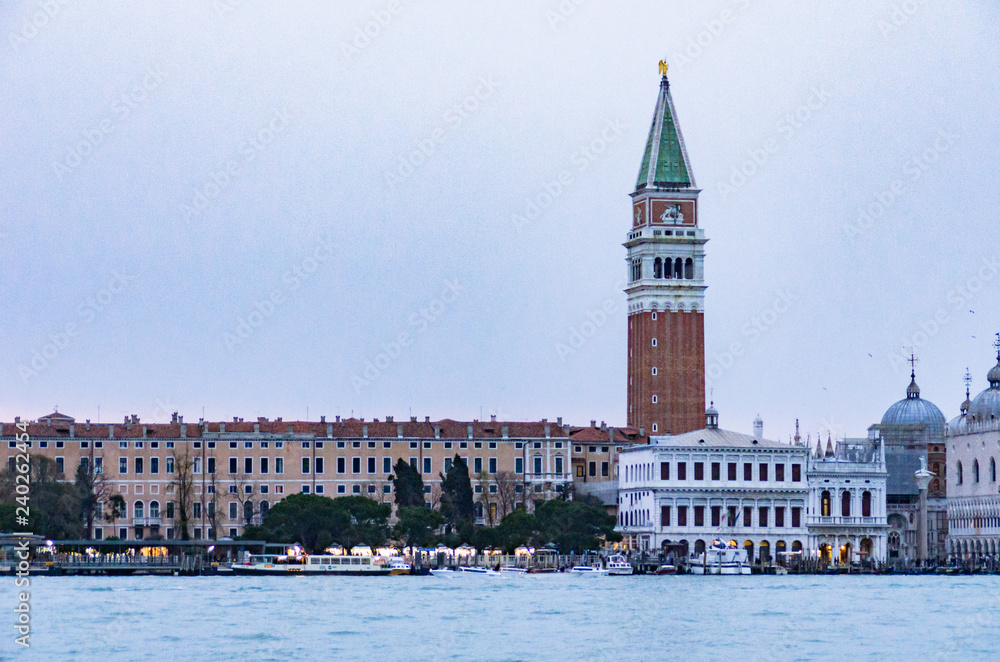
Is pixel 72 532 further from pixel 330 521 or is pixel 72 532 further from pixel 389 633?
pixel 389 633

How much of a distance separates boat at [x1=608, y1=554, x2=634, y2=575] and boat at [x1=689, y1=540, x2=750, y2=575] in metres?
2.82

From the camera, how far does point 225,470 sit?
10550 centimetres

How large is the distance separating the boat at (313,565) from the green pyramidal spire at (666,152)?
101 ft

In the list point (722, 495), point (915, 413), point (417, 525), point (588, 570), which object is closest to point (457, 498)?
point (417, 525)

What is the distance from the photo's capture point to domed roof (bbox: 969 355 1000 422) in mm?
107688

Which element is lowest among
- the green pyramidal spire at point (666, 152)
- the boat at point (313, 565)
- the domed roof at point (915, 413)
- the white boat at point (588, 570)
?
the white boat at point (588, 570)

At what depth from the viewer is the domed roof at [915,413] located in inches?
4633

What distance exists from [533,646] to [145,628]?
10387 millimetres

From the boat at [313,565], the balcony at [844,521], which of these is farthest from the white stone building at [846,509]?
the boat at [313,565]

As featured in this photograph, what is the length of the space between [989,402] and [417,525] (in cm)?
3040

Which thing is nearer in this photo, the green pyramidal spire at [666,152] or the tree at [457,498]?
the tree at [457,498]

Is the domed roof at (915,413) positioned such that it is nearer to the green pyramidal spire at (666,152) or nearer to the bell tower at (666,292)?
the bell tower at (666,292)

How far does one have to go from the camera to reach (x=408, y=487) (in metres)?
100

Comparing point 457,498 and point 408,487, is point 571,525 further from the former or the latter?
point 408,487
